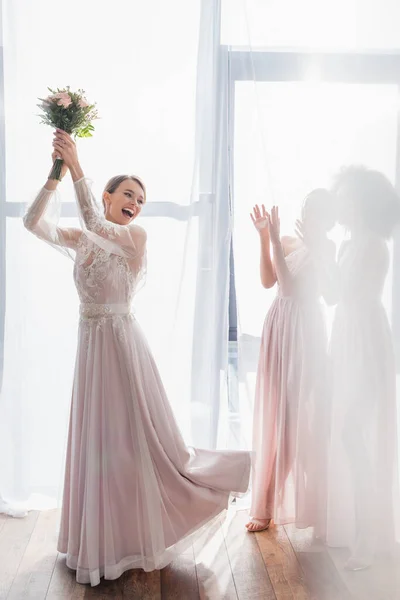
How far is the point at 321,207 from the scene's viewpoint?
1973 millimetres

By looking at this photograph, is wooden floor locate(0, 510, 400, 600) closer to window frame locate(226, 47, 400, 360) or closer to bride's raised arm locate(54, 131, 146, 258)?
window frame locate(226, 47, 400, 360)

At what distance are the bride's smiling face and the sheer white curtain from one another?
0.37 metres

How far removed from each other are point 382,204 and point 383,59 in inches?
15.2

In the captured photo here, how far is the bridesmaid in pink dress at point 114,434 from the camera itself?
211cm

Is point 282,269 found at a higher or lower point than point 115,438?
higher

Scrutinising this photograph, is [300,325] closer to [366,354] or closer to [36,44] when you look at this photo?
[366,354]

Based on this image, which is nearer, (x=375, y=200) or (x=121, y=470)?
(x=375, y=200)

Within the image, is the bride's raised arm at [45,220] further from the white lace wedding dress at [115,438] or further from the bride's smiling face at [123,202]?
the bride's smiling face at [123,202]

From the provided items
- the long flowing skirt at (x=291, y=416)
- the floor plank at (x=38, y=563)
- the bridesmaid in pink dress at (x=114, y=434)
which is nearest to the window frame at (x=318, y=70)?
the long flowing skirt at (x=291, y=416)

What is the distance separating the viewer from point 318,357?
203cm

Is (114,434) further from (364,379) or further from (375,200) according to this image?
(375,200)

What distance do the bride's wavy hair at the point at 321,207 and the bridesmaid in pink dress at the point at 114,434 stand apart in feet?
1.80

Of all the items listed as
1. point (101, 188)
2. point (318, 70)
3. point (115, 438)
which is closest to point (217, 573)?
point (115, 438)

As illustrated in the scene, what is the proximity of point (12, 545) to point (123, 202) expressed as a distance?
1279 mm
